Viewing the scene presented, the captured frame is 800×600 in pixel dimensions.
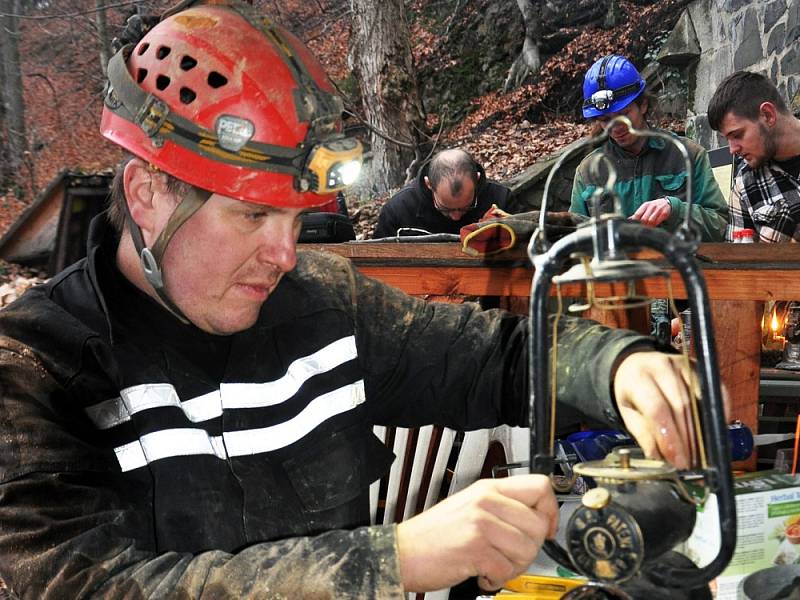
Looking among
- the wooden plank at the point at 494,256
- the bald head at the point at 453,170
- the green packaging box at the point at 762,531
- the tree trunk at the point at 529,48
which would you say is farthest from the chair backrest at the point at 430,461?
the tree trunk at the point at 529,48

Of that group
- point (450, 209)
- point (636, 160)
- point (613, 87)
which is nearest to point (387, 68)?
point (450, 209)

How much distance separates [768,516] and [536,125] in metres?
11.8

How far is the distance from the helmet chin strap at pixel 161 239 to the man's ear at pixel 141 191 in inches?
1.0

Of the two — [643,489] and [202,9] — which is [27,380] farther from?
[643,489]

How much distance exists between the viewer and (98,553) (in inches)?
61.1

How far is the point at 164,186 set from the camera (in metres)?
1.95

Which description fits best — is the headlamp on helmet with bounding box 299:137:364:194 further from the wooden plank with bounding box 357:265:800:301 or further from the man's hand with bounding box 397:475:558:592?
the wooden plank with bounding box 357:265:800:301

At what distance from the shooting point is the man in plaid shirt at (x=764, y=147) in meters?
4.83

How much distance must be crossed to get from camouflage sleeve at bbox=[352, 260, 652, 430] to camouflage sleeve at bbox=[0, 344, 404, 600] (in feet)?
2.66

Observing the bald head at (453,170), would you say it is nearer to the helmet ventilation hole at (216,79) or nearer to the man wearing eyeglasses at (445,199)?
the man wearing eyeglasses at (445,199)

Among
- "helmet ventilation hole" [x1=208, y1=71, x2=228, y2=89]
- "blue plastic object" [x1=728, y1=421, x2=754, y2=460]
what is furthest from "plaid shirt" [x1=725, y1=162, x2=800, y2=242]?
"helmet ventilation hole" [x1=208, y1=71, x2=228, y2=89]

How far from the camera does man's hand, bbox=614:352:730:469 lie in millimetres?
1531

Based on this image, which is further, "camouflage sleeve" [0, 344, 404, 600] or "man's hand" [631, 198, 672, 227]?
"man's hand" [631, 198, 672, 227]

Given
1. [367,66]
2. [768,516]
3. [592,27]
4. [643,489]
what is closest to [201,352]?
[643,489]
